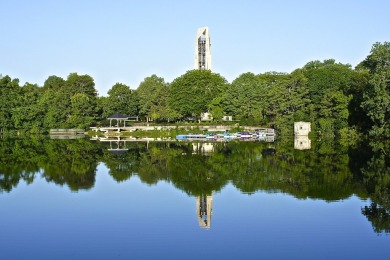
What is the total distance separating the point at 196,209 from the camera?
63.1ft

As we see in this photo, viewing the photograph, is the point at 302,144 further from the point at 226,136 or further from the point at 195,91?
the point at 195,91

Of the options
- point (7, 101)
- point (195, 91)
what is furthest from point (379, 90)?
point (7, 101)

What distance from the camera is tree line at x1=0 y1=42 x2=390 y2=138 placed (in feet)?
217

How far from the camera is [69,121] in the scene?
256 ft

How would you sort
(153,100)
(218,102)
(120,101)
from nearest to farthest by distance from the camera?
(218,102), (120,101), (153,100)

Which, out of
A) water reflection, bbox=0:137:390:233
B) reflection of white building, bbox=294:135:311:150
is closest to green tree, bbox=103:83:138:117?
reflection of white building, bbox=294:135:311:150

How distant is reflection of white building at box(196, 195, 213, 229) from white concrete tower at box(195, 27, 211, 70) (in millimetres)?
70519

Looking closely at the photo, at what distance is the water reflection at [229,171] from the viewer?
896 inches

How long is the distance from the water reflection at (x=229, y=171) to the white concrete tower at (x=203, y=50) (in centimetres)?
4840

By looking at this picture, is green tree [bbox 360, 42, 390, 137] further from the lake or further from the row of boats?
the row of boats

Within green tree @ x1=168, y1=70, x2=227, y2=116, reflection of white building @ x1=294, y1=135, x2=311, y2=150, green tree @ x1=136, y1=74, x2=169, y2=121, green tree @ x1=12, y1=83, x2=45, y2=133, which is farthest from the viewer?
green tree @ x1=136, y1=74, x2=169, y2=121

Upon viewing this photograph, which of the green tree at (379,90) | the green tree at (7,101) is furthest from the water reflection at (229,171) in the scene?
the green tree at (7,101)

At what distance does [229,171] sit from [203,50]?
213ft

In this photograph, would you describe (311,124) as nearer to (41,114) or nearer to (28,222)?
(41,114)
